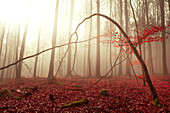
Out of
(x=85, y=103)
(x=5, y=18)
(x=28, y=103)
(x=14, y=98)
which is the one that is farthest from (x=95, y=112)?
(x=5, y=18)

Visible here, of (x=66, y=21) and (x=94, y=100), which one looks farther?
(x=66, y=21)

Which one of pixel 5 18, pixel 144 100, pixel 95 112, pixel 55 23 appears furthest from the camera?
pixel 5 18

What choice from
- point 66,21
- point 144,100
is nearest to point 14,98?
point 144,100

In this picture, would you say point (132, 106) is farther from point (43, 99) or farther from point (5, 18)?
point (5, 18)

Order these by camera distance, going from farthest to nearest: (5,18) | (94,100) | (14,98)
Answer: (5,18) → (14,98) → (94,100)

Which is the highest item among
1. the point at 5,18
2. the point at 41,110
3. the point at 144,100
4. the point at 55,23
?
the point at 5,18

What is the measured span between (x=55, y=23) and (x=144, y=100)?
12.5 meters

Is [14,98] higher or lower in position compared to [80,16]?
lower

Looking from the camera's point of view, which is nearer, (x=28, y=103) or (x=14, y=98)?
(x=28, y=103)

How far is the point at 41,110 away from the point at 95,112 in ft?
9.53

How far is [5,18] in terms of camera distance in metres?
22.8

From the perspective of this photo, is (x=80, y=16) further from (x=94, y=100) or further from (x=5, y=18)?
(x=94, y=100)

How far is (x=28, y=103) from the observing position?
5855 mm

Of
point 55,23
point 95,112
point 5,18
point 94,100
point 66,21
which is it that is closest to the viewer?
point 95,112
